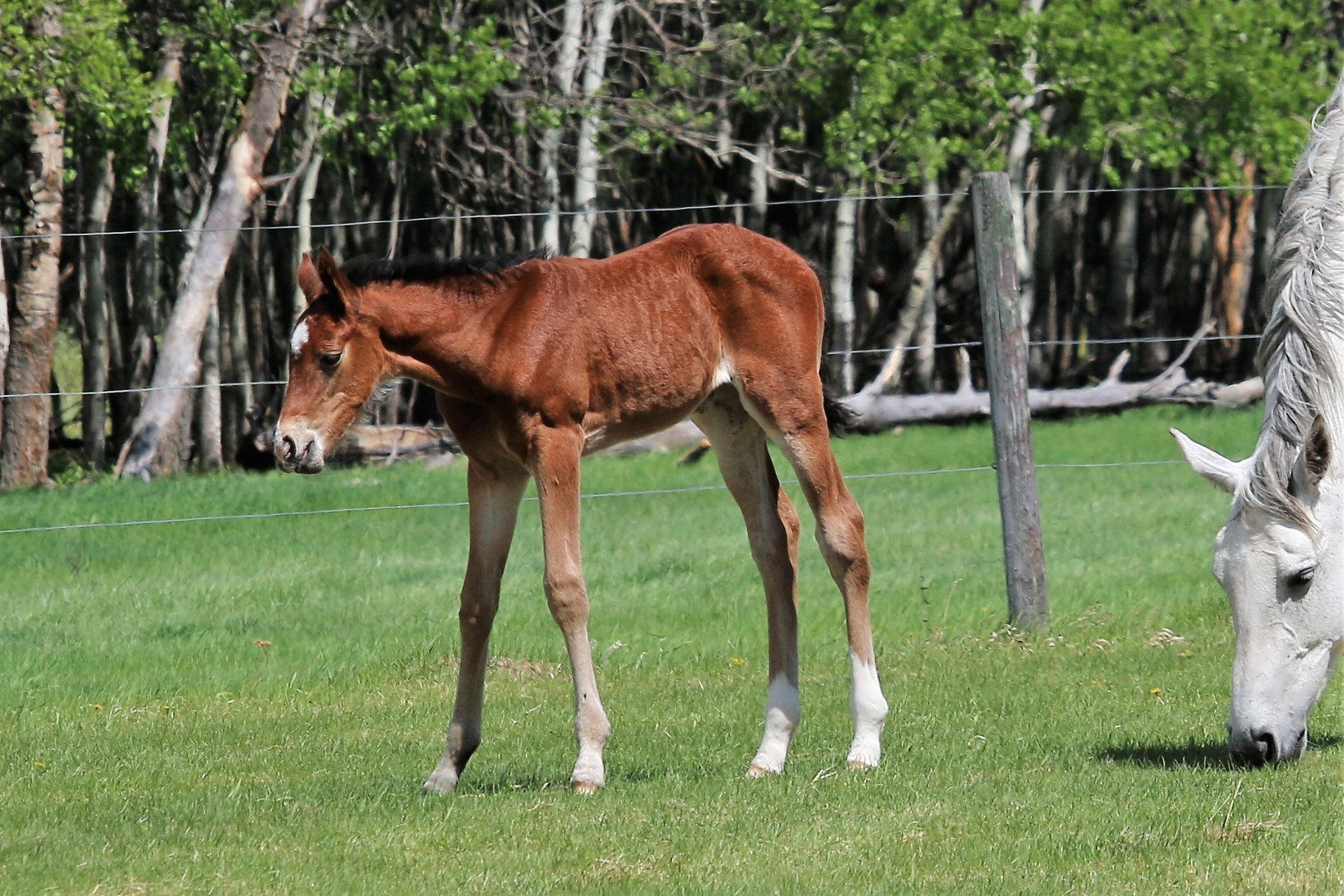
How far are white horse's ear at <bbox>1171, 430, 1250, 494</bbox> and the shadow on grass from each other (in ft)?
3.00

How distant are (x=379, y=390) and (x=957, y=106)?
1429 centimetres

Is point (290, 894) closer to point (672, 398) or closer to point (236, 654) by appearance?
point (672, 398)

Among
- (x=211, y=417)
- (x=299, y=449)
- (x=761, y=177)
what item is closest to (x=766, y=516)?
(x=299, y=449)

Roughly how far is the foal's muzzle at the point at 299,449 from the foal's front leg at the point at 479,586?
62 centimetres

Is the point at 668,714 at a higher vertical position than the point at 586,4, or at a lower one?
lower

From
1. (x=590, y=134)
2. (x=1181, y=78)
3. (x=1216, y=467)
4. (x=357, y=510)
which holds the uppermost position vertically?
(x=1181, y=78)

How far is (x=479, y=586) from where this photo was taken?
5.52 m

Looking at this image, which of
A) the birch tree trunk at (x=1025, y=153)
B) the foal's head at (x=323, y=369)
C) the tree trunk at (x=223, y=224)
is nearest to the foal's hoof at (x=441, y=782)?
the foal's head at (x=323, y=369)

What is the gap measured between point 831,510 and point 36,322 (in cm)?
1137

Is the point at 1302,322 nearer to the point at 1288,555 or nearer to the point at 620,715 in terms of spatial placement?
the point at 1288,555

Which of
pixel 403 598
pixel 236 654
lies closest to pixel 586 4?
pixel 403 598

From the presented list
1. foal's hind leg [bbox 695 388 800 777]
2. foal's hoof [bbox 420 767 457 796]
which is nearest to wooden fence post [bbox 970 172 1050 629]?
foal's hind leg [bbox 695 388 800 777]

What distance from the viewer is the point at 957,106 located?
60.3ft

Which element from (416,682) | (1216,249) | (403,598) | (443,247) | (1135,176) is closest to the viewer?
(416,682)
